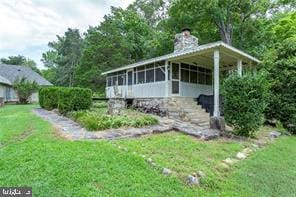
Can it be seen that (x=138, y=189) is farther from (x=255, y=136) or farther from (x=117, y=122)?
(x=255, y=136)

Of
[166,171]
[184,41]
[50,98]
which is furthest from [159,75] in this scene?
[166,171]

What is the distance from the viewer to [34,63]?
56156 millimetres

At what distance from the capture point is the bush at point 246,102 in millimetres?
8883

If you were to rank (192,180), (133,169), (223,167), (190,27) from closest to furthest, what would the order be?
1. (192,180)
2. (133,169)
3. (223,167)
4. (190,27)

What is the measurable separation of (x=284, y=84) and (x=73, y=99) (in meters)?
9.73

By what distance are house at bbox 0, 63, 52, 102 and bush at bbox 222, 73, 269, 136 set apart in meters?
22.3

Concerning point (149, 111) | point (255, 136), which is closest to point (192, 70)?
point (149, 111)

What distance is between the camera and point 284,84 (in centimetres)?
1196

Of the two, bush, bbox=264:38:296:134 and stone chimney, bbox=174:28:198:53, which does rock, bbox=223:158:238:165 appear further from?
stone chimney, bbox=174:28:198:53

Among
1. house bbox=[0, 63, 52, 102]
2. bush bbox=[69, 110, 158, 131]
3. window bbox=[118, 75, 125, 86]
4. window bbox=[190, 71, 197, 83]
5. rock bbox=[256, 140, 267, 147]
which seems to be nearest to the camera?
rock bbox=[256, 140, 267, 147]

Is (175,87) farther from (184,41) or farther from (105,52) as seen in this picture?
(105,52)

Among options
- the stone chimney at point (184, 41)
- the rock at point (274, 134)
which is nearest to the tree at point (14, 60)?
the stone chimney at point (184, 41)

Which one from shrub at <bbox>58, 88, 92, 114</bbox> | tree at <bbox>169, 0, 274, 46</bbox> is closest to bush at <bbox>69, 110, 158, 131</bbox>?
shrub at <bbox>58, 88, 92, 114</bbox>

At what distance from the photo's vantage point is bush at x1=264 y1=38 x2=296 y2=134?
38.2 ft
